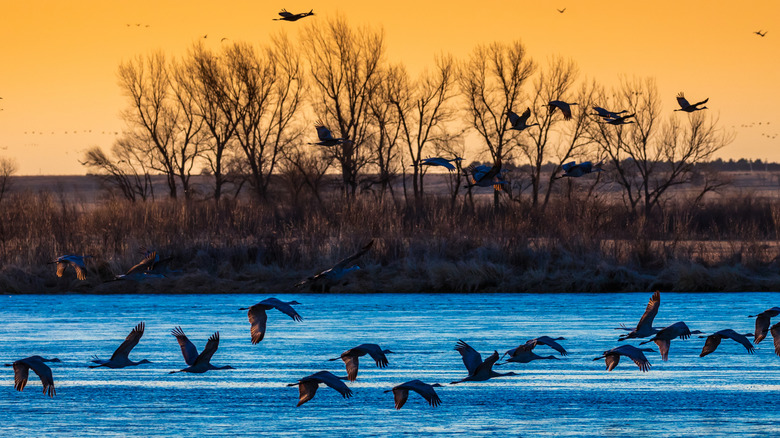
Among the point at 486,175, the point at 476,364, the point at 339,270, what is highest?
the point at 486,175

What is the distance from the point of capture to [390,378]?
640 inches

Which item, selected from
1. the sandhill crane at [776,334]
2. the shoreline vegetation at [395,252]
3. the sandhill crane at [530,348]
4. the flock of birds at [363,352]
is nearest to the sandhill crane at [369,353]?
the flock of birds at [363,352]

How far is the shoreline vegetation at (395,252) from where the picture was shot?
30953 millimetres

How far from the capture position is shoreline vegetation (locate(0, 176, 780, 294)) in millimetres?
30953

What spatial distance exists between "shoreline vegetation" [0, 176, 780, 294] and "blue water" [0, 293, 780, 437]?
428 centimetres

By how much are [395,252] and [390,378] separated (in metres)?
16.2

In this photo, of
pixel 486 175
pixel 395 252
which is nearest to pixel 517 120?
pixel 486 175

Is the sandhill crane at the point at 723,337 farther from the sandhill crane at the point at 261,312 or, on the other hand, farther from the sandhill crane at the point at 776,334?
the sandhill crane at the point at 261,312

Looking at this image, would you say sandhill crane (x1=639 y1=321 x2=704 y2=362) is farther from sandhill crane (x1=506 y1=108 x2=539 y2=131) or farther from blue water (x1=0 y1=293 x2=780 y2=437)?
sandhill crane (x1=506 y1=108 x2=539 y2=131)

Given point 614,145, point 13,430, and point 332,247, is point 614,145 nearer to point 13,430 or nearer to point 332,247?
point 332,247

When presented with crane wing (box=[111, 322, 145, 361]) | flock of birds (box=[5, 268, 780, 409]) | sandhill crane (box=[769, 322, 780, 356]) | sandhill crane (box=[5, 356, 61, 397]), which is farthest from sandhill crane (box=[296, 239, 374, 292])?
sandhill crane (box=[769, 322, 780, 356])

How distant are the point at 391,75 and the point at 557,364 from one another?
42.4 meters

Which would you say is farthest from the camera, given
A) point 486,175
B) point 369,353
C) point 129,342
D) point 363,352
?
point 486,175

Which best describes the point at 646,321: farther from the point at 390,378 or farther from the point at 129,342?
the point at 129,342
